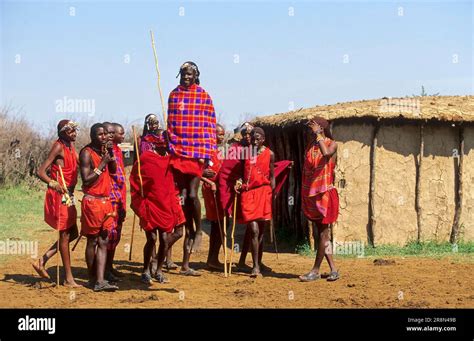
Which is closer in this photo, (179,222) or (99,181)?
(99,181)

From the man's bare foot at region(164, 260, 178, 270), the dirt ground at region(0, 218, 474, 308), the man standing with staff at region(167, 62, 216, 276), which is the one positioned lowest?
the dirt ground at region(0, 218, 474, 308)

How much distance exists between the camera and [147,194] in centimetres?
802

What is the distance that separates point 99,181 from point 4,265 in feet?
9.62

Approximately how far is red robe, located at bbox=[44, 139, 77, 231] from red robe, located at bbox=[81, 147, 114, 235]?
282 mm

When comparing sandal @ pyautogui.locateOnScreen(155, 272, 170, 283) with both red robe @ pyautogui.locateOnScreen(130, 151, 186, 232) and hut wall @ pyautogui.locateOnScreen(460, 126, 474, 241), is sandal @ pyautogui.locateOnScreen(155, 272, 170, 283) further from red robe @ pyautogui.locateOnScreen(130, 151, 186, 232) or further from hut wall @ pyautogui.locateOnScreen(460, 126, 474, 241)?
hut wall @ pyautogui.locateOnScreen(460, 126, 474, 241)

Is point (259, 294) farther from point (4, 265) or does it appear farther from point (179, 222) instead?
point (4, 265)

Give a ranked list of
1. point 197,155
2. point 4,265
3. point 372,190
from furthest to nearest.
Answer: point 372,190 → point 4,265 → point 197,155

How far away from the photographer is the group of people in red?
757 cm

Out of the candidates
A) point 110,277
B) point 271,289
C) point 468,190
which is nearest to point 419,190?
point 468,190

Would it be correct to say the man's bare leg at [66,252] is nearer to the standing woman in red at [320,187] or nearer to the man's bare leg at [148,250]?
the man's bare leg at [148,250]

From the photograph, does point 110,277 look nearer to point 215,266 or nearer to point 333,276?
point 215,266

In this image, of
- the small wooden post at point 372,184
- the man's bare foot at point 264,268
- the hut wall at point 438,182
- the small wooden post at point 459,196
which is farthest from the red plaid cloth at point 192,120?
the small wooden post at point 459,196

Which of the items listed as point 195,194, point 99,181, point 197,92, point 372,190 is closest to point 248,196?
point 195,194

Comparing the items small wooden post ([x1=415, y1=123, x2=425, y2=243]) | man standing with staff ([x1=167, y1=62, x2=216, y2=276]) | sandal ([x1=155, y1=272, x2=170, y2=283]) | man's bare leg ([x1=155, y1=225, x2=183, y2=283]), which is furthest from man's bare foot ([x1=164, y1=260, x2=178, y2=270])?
small wooden post ([x1=415, y1=123, x2=425, y2=243])
